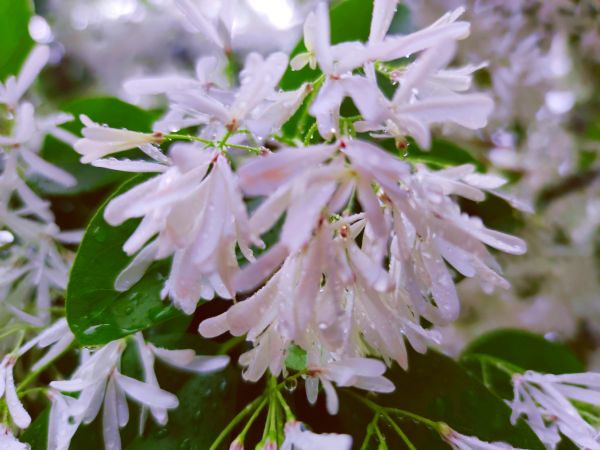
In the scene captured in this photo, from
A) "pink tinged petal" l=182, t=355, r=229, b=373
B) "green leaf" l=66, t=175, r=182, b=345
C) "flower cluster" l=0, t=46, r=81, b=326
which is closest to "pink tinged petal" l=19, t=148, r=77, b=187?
"flower cluster" l=0, t=46, r=81, b=326

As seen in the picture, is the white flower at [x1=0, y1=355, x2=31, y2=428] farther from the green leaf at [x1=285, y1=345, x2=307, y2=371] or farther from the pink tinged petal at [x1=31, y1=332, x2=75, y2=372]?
the green leaf at [x1=285, y1=345, x2=307, y2=371]

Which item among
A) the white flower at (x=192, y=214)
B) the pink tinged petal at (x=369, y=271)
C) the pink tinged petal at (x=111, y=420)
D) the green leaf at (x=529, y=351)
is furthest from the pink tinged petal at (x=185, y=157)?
the green leaf at (x=529, y=351)

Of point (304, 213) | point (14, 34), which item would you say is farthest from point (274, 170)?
point (14, 34)

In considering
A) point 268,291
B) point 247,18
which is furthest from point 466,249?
point 247,18

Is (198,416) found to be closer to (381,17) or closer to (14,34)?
(381,17)

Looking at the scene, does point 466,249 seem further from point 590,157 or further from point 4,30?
point 590,157

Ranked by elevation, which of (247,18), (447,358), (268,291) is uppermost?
(268,291)
